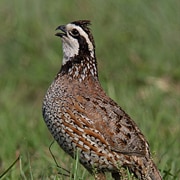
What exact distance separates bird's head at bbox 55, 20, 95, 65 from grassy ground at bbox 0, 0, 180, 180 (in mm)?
2039

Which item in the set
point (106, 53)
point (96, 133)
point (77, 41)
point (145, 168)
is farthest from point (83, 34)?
point (106, 53)

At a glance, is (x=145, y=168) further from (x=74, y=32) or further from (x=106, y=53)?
(x=106, y=53)

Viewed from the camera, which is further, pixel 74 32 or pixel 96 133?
pixel 74 32

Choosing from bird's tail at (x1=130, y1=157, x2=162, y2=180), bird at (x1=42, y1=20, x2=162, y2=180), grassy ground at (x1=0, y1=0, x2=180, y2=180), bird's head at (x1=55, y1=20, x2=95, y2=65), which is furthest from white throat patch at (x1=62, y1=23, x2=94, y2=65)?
grassy ground at (x1=0, y1=0, x2=180, y2=180)

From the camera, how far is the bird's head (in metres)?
6.96

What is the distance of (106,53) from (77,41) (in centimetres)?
417

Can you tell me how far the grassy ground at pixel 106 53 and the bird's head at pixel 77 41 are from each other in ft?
6.69

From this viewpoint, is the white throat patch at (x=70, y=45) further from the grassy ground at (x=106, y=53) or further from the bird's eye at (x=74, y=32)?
the grassy ground at (x=106, y=53)

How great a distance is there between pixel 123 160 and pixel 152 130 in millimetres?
1513

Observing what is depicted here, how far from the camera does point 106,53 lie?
11.2 m

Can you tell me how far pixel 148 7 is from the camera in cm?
1119

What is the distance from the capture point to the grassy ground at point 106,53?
968cm

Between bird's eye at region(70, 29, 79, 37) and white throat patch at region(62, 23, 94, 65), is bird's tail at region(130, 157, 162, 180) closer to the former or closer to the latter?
white throat patch at region(62, 23, 94, 65)

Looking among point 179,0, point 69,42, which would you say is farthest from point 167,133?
point 179,0
